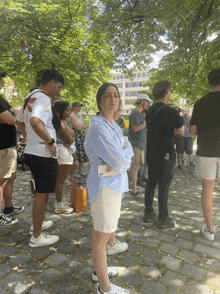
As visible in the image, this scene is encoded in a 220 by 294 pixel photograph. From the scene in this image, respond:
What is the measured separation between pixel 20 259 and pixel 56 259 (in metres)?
0.44

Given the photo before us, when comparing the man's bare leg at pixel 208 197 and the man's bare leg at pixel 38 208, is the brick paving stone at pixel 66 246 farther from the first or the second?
the man's bare leg at pixel 208 197

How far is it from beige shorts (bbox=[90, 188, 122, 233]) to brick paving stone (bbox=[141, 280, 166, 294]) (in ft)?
3.05

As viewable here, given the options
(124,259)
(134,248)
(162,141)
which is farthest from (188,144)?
(124,259)

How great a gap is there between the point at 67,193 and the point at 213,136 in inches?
138

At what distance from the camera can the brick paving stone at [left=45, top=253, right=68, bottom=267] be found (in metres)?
2.64

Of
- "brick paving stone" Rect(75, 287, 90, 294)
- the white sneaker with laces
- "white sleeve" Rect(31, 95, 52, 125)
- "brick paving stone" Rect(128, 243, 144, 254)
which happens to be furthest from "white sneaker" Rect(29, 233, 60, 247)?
"white sleeve" Rect(31, 95, 52, 125)

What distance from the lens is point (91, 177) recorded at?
1933mm

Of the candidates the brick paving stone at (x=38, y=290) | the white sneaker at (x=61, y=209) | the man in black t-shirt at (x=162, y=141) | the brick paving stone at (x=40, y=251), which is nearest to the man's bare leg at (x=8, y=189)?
the white sneaker at (x=61, y=209)

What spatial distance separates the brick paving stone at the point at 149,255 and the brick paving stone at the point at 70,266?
843mm

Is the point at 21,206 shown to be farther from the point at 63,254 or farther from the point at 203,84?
the point at 203,84

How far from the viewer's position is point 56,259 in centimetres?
272

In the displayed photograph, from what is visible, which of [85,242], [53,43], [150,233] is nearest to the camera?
[85,242]

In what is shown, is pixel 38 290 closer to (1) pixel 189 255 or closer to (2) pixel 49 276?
(2) pixel 49 276

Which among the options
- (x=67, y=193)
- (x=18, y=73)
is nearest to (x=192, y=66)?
(x=67, y=193)
